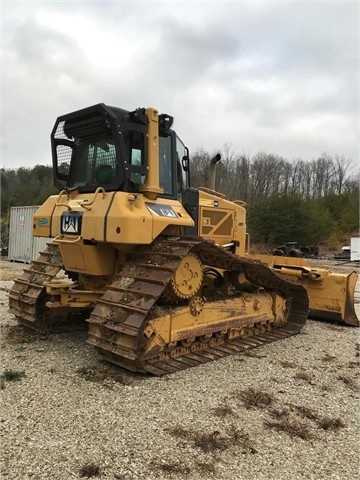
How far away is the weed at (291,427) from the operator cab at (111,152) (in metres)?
3.06

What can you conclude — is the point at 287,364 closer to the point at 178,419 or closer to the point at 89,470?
the point at 178,419

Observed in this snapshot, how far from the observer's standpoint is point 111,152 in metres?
5.70

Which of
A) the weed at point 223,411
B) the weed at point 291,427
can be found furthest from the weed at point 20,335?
the weed at point 291,427

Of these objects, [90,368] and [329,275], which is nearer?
[90,368]

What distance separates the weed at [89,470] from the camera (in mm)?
2994

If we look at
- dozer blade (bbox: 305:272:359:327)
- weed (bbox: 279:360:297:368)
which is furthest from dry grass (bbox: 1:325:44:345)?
dozer blade (bbox: 305:272:359:327)

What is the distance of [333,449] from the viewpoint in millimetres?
3555

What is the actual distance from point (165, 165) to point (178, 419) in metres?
3.29

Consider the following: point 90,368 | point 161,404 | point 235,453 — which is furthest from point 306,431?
point 90,368

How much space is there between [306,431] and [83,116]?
445cm

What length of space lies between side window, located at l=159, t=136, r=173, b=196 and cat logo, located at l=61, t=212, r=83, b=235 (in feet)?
3.82

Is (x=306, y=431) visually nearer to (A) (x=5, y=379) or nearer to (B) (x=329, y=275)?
(A) (x=5, y=379)

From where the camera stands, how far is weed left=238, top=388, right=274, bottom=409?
14.2 feet

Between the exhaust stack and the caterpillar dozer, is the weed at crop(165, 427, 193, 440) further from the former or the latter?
the exhaust stack
